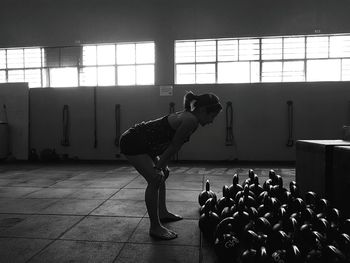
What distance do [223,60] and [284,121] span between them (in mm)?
2246

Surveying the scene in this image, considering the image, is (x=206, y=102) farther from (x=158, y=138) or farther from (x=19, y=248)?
(x=19, y=248)

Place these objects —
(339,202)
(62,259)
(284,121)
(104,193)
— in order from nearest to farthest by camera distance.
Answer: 1. (62,259)
2. (339,202)
3. (104,193)
4. (284,121)

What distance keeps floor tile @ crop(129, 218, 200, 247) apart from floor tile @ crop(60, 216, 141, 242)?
73 mm

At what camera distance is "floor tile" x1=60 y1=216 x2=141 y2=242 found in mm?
2611

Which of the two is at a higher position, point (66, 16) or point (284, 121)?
point (66, 16)

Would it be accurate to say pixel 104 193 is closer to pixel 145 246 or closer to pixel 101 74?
pixel 145 246

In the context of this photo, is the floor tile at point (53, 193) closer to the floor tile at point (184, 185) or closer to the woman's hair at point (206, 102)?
the floor tile at point (184, 185)

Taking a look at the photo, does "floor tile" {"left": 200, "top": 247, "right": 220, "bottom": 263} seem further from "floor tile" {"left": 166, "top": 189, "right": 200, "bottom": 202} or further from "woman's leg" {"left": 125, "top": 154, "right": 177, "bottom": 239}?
"floor tile" {"left": 166, "top": 189, "right": 200, "bottom": 202}

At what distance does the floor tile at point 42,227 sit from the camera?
2.70m

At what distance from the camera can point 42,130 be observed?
28.6ft

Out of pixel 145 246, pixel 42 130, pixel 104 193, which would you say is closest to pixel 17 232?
pixel 145 246

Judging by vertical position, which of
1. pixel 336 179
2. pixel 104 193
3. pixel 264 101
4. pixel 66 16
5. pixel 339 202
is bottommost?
pixel 104 193

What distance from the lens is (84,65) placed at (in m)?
8.52

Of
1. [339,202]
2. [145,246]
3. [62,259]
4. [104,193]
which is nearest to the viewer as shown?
[62,259]
